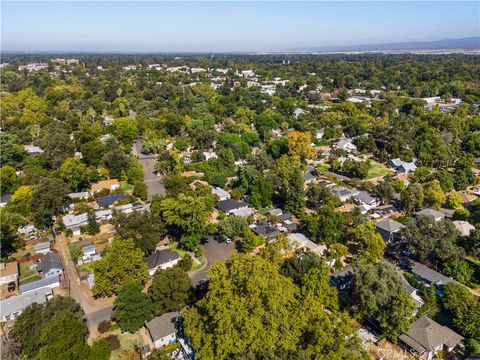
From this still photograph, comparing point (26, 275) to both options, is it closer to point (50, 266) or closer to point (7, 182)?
point (50, 266)

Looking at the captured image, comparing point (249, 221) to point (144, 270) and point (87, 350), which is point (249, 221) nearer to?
point (144, 270)

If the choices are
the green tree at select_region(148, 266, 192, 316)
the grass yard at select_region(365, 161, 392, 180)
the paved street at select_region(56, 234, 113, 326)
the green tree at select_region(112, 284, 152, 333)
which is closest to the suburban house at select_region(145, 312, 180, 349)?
the green tree at select_region(148, 266, 192, 316)

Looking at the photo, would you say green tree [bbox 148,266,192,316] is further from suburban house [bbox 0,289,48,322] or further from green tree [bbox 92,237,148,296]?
suburban house [bbox 0,289,48,322]

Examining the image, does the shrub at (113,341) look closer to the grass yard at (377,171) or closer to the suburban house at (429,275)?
the suburban house at (429,275)

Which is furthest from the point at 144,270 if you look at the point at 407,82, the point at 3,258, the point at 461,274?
the point at 407,82

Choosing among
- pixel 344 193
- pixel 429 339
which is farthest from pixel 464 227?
pixel 429 339

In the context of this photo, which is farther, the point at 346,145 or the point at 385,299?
the point at 346,145
